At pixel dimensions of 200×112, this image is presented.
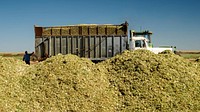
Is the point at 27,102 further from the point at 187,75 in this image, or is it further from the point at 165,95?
the point at 187,75

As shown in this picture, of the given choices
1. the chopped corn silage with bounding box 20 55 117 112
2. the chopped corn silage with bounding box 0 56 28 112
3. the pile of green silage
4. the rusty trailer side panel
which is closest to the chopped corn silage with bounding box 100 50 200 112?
the pile of green silage

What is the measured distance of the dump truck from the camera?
59.9 feet

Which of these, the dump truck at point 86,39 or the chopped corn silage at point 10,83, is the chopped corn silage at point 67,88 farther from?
the dump truck at point 86,39

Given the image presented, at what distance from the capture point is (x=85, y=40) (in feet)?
60.1

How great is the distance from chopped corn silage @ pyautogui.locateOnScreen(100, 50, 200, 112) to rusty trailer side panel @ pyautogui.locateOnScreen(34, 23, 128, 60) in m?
7.18

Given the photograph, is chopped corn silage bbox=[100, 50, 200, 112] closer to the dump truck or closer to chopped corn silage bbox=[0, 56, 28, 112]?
chopped corn silage bbox=[0, 56, 28, 112]

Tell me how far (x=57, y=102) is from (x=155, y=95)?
3.05 meters

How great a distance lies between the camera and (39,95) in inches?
340

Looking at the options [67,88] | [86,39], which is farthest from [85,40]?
[67,88]

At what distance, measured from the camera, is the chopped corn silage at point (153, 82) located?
347 inches

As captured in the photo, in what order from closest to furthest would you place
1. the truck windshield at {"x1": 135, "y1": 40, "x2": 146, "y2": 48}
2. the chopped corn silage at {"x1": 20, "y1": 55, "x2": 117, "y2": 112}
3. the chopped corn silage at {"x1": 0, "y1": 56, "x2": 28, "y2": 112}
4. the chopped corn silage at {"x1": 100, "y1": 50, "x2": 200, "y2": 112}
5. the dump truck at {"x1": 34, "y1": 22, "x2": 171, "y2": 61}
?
the chopped corn silage at {"x1": 0, "y1": 56, "x2": 28, "y2": 112} → the chopped corn silage at {"x1": 20, "y1": 55, "x2": 117, "y2": 112} → the chopped corn silage at {"x1": 100, "y1": 50, "x2": 200, "y2": 112} → the truck windshield at {"x1": 135, "y1": 40, "x2": 146, "y2": 48} → the dump truck at {"x1": 34, "y1": 22, "x2": 171, "y2": 61}

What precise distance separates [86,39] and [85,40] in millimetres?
90

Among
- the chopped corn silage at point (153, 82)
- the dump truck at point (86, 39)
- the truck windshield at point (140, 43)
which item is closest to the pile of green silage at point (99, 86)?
the chopped corn silage at point (153, 82)

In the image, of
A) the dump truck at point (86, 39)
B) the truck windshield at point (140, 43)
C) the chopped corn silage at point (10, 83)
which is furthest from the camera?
the dump truck at point (86, 39)
